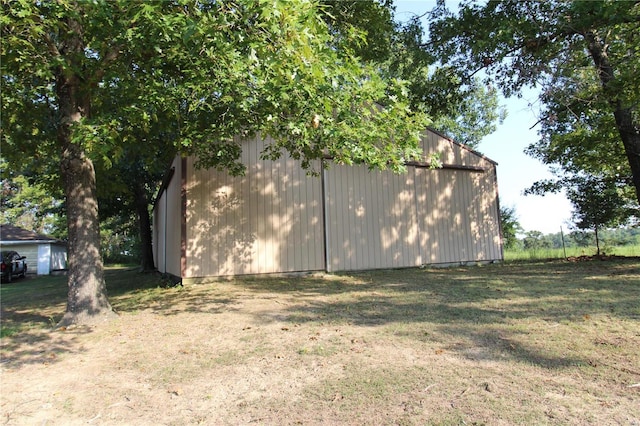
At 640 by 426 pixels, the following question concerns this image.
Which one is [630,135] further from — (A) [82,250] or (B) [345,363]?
(A) [82,250]

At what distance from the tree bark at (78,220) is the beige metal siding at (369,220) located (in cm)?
609

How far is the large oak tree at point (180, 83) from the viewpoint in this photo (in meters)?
3.82

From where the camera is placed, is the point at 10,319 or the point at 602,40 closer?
the point at 10,319

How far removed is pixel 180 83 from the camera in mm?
6145

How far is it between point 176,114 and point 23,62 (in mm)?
1869

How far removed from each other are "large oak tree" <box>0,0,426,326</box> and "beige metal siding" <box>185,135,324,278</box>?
117 inches

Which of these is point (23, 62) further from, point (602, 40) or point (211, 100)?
point (602, 40)

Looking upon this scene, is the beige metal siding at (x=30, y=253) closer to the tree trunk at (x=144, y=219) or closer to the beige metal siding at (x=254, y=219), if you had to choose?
the tree trunk at (x=144, y=219)

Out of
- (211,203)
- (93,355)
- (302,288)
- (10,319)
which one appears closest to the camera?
(93,355)

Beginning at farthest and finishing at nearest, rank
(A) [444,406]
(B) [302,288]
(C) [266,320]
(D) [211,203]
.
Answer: (D) [211,203]
(B) [302,288]
(C) [266,320]
(A) [444,406]

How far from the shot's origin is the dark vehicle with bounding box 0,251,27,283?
15.1m

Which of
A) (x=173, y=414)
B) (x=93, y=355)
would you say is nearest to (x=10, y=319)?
(x=93, y=355)

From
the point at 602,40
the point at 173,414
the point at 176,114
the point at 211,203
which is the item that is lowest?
the point at 173,414

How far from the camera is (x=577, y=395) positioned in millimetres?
2771
